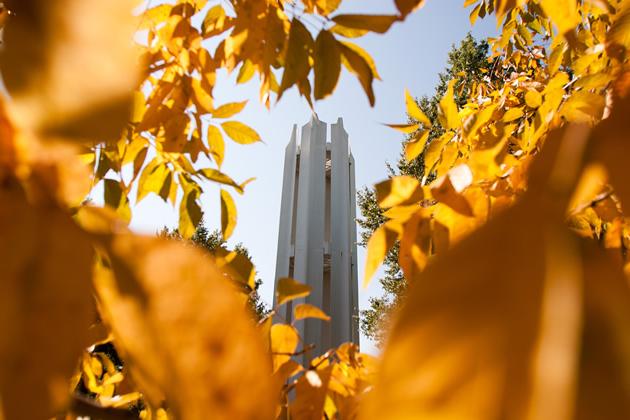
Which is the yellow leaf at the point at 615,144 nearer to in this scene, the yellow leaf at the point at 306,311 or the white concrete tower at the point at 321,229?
the yellow leaf at the point at 306,311

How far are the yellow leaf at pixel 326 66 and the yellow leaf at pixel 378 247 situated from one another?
185mm

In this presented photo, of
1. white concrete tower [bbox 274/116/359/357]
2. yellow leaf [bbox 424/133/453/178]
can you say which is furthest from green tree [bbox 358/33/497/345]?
yellow leaf [bbox 424/133/453/178]

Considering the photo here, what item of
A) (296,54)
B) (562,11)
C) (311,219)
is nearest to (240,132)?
(296,54)

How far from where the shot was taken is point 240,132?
0.79 meters

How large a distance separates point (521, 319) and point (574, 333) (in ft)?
0.05

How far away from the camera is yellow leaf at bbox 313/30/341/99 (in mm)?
521

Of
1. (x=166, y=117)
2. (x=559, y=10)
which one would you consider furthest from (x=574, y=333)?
(x=166, y=117)

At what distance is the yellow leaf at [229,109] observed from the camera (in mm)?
752

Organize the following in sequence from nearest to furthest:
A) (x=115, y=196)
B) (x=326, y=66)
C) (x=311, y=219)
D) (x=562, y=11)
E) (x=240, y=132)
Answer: (x=562, y=11), (x=326, y=66), (x=115, y=196), (x=240, y=132), (x=311, y=219)

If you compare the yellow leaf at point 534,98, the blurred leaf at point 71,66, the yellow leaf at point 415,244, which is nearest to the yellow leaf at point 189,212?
the yellow leaf at point 415,244

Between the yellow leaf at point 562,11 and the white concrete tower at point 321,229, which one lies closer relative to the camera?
the yellow leaf at point 562,11

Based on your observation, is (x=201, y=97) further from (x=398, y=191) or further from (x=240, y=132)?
(x=398, y=191)

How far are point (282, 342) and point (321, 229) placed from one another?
8.86 metres

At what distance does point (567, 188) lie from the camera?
0.51ft
